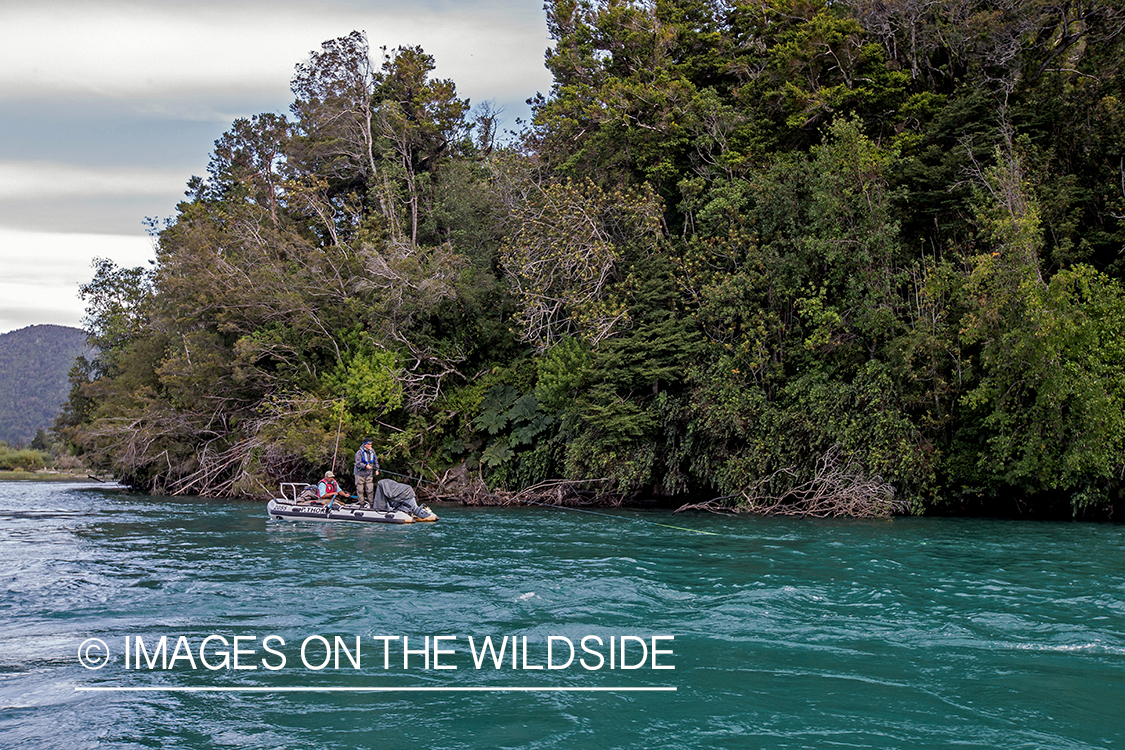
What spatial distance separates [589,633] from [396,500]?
35.7 feet

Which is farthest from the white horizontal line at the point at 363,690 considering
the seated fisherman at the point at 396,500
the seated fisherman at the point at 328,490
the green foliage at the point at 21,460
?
the green foliage at the point at 21,460

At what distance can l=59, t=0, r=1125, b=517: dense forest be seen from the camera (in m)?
18.3

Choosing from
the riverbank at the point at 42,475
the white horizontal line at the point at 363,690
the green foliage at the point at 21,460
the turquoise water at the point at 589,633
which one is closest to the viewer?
the turquoise water at the point at 589,633

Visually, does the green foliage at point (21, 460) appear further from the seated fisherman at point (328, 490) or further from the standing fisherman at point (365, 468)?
the seated fisherman at point (328, 490)

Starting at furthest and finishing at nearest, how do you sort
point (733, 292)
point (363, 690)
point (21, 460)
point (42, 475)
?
point (21, 460), point (42, 475), point (733, 292), point (363, 690)

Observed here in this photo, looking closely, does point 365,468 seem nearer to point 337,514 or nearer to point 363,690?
point 337,514

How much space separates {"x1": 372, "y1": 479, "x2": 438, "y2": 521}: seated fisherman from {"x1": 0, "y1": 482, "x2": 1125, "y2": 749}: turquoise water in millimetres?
2761

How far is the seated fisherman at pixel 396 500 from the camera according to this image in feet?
59.6

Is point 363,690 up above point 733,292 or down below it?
below

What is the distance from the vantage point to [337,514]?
17.8 m

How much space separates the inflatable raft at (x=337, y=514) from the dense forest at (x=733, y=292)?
17.9ft

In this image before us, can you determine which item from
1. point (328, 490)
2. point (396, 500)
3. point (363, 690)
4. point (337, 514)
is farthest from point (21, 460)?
point (363, 690)

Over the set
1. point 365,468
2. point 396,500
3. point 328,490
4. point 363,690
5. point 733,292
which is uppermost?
point 733,292

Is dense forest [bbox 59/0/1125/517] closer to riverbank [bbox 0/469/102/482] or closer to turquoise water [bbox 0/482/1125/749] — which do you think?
turquoise water [bbox 0/482/1125/749]
